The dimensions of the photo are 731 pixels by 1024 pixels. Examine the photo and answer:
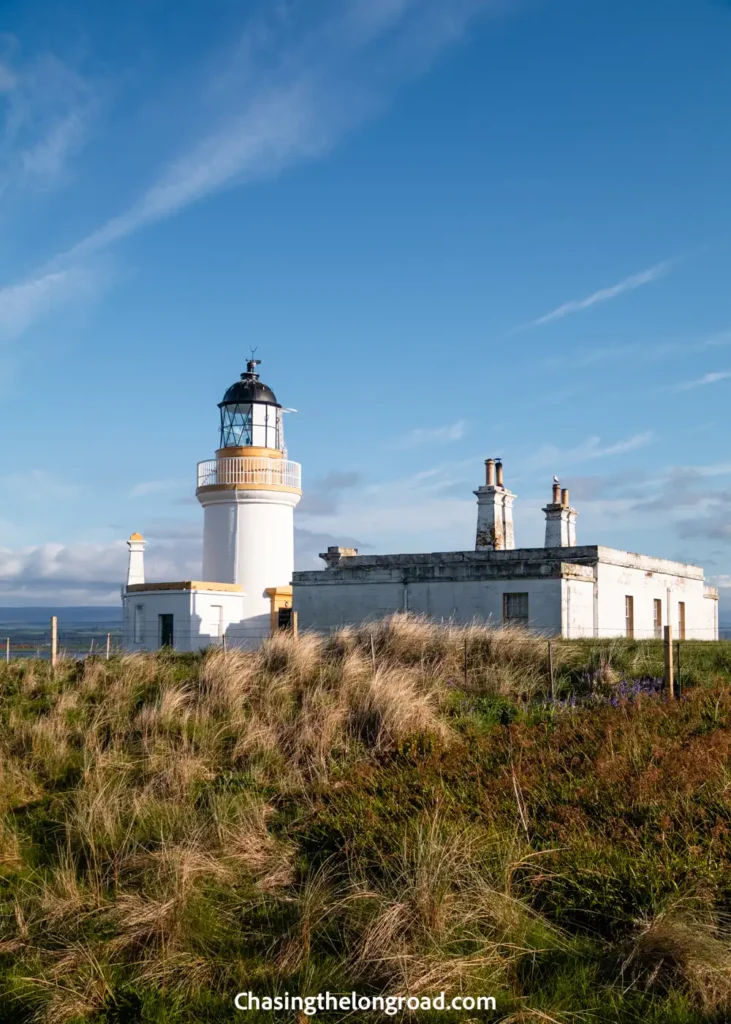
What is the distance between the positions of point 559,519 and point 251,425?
346 inches


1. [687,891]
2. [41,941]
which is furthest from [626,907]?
[41,941]

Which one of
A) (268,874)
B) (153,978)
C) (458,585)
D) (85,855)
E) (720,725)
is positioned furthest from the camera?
(458,585)

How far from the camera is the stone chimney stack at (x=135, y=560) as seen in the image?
2831cm

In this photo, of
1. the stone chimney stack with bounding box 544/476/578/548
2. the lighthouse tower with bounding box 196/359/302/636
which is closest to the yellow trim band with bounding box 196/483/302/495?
the lighthouse tower with bounding box 196/359/302/636

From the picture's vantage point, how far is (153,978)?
637 centimetres

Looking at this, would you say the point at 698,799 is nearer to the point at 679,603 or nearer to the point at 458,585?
the point at 458,585

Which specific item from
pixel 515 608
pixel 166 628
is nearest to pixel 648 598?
pixel 515 608

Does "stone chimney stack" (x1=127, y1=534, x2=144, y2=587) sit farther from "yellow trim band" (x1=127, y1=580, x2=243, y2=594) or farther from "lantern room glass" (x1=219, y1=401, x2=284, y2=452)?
"lantern room glass" (x1=219, y1=401, x2=284, y2=452)

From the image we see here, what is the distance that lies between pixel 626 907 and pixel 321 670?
26.6 feet

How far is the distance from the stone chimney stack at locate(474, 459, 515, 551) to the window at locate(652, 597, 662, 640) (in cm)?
398

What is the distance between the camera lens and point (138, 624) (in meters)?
26.1

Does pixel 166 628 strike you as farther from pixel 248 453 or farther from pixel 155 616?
pixel 248 453

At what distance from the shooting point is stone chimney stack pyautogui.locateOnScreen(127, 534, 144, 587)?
28.3m

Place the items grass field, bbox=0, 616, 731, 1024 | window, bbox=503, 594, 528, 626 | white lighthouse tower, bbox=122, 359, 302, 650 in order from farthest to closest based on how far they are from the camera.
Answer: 1. white lighthouse tower, bbox=122, 359, 302, 650
2. window, bbox=503, 594, 528, 626
3. grass field, bbox=0, 616, 731, 1024
